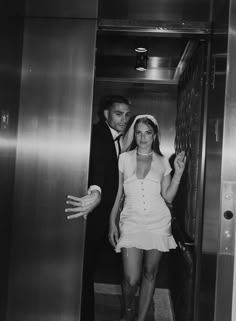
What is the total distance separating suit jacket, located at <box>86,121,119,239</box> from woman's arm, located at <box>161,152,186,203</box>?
270 mm

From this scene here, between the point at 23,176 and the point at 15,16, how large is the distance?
846mm

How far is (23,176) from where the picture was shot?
237 centimetres

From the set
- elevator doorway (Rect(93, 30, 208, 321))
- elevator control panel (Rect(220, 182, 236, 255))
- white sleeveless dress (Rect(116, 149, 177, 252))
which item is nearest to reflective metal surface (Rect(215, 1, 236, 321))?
elevator control panel (Rect(220, 182, 236, 255))

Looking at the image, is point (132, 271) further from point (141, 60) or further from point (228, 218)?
point (141, 60)

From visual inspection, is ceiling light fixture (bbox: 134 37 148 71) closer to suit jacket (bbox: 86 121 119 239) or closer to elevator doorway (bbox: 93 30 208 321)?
elevator doorway (bbox: 93 30 208 321)

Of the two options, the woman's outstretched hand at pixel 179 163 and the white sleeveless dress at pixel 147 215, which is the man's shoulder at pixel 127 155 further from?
the woman's outstretched hand at pixel 179 163

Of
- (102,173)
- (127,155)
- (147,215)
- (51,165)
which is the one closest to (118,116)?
(127,155)

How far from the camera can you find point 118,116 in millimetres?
2434

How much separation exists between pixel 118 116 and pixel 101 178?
36 cm

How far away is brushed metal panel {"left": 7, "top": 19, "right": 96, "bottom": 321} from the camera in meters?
2.34

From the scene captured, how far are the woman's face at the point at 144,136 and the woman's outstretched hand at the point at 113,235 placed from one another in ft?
1.58

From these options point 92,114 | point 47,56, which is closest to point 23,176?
point 92,114

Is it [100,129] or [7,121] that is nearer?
[7,121]

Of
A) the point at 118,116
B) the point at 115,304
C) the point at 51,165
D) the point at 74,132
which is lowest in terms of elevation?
the point at 115,304
